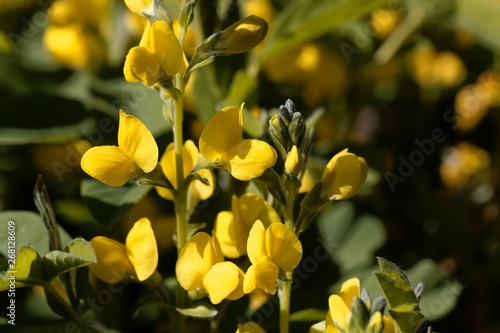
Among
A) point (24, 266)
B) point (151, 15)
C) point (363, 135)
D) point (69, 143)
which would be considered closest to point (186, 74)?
point (151, 15)

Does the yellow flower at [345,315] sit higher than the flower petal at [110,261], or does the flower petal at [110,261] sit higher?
the flower petal at [110,261]

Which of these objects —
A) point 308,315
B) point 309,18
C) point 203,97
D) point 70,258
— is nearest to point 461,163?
point 309,18

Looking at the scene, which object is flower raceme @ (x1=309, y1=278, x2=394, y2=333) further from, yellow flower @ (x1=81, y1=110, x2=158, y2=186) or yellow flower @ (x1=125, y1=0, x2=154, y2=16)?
yellow flower @ (x1=125, y1=0, x2=154, y2=16)

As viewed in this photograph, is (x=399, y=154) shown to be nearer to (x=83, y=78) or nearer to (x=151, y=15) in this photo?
(x=83, y=78)

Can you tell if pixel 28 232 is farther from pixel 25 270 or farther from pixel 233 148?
pixel 233 148

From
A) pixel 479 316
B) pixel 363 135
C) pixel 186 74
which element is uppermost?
pixel 186 74

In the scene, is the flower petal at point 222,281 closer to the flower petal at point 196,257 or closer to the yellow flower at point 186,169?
the flower petal at point 196,257

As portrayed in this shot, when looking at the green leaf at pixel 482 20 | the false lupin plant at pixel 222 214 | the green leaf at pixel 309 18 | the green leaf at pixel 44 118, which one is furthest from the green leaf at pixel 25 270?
the green leaf at pixel 482 20
